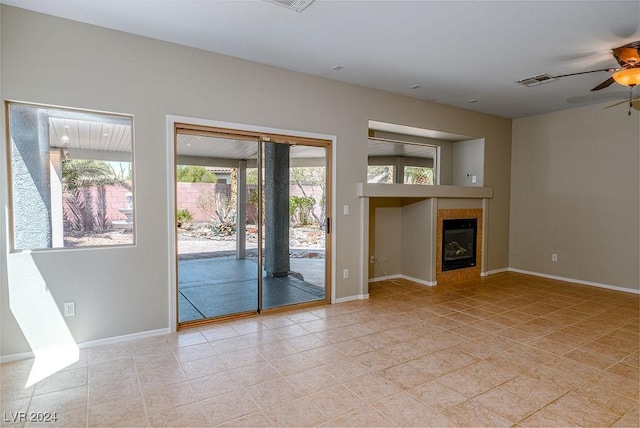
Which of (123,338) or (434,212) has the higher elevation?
(434,212)

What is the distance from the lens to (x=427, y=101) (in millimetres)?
5469

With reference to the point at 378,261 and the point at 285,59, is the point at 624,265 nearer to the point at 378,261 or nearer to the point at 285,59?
the point at 378,261

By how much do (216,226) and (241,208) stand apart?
342 millimetres

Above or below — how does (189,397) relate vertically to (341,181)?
below

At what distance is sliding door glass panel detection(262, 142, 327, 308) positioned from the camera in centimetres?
424

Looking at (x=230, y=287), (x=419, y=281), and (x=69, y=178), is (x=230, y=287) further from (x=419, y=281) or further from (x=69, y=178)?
(x=419, y=281)

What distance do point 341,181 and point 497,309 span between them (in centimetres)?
253

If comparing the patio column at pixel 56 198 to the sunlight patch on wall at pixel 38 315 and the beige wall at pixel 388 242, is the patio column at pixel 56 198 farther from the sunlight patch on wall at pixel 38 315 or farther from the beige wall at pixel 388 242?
the beige wall at pixel 388 242

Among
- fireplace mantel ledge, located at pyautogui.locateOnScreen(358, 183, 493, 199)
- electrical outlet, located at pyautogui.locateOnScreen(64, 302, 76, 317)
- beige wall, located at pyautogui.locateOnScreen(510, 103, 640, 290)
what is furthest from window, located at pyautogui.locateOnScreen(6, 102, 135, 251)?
beige wall, located at pyautogui.locateOnScreen(510, 103, 640, 290)

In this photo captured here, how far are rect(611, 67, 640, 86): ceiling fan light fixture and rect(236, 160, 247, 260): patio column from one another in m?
3.81

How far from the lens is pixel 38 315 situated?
9.85 ft

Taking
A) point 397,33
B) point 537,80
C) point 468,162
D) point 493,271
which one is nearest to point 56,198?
point 397,33

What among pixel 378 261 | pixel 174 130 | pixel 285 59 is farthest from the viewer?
pixel 378 261

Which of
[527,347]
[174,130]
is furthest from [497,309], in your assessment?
[174,130]
